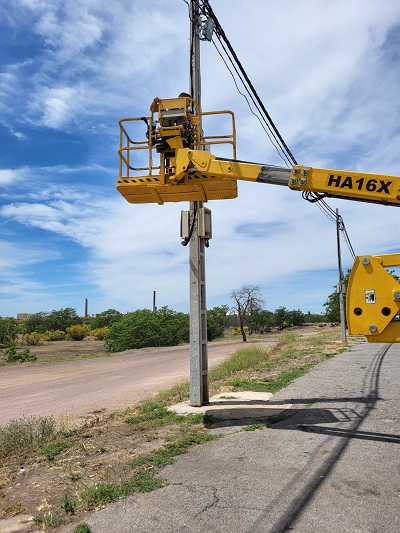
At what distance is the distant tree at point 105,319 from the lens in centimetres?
7956

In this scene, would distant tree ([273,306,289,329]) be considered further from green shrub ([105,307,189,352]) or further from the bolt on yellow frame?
the bolt on yellow frame

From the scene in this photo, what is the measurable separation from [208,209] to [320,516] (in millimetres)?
7287

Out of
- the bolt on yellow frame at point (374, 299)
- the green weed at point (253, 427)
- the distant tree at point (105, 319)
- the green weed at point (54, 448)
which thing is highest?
the distant tree at point (105, 319)

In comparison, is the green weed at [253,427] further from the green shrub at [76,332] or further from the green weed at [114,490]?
the green shrub at [76,332]

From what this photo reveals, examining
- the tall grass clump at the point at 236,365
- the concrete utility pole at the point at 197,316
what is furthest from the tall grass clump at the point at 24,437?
the tall grass clump at the point at 236,365

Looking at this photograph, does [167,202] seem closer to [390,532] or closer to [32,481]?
[32,481]

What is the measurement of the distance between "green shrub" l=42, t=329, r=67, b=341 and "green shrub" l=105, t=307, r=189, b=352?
19.6m

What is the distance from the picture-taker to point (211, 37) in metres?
10.7

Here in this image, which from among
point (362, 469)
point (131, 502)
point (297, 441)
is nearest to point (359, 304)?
point (362, 469)

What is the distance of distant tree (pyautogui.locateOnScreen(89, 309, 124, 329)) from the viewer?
261ft

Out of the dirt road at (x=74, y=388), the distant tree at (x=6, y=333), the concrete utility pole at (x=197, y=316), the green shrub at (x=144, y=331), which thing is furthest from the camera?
the distant tree at (x=6, y=333)

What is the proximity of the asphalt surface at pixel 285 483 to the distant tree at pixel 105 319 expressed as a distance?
7198cm

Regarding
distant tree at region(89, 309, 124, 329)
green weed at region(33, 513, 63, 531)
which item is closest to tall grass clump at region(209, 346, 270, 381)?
green weed at region(33, 513, 63, 531)

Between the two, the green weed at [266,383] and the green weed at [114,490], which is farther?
the green weed at [266,383]
